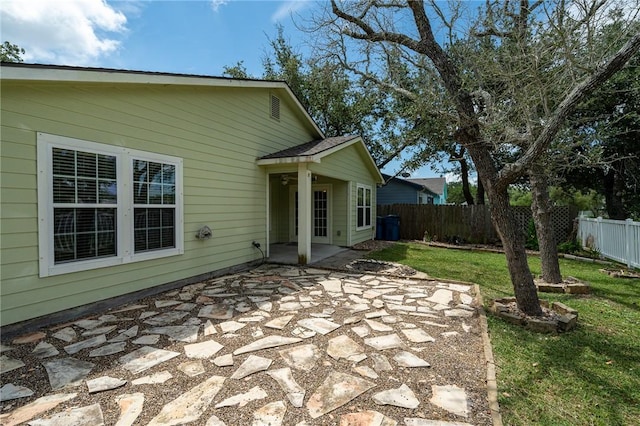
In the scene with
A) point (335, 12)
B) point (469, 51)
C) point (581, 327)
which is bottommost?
point (581, 327)

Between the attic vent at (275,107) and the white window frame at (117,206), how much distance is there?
363 cm

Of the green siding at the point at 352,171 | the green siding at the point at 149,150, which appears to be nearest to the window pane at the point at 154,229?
the green siding at the point at 149,150

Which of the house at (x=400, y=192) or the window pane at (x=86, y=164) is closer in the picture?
the window pane at (x=86, y=164)

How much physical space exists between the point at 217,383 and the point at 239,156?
5.44 metres

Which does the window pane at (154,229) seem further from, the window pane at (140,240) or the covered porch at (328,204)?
the covered porch at (328,204)

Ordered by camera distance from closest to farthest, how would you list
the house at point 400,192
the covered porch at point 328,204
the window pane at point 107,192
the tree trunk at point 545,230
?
1. the window pane at point 107,192
2. the tree trunk at point 545,230
3. the covered porch at point 328,204
4. the house at point 400,192

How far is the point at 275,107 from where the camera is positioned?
870 cm

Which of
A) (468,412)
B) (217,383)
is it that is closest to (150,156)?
(217,383)

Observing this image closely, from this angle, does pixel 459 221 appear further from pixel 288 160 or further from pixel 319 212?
pixel 288 160

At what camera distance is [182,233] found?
576 centimetres

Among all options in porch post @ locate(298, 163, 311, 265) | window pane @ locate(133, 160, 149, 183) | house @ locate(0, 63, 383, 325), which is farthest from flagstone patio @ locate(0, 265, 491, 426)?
porch post @ locate(298, 163, 311, 265)

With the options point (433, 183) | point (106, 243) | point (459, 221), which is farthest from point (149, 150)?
point (433, 183)

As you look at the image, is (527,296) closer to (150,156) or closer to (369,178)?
(150,156)

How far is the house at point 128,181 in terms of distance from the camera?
12.1 feet
